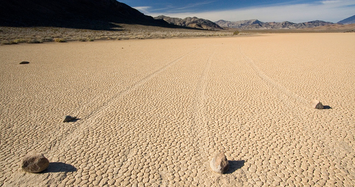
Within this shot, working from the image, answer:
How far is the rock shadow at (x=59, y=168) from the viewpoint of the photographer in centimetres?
288

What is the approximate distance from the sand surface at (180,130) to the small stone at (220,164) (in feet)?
0.26

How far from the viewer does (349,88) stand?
20.3 feet

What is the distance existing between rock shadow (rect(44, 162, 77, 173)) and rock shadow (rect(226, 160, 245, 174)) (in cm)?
205

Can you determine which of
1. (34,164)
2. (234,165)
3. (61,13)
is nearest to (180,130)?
(234,165)

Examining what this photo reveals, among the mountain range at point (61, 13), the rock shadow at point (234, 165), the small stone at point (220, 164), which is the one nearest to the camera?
Result: the small stone at point (220, 164)

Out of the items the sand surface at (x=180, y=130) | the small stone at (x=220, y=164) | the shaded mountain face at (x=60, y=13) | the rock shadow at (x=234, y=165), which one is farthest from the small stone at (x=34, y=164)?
the shaded mountain face at (x=60, y=13)

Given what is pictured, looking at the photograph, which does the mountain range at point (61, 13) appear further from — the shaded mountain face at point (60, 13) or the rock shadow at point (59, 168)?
the rock shadow at point (59, 168)

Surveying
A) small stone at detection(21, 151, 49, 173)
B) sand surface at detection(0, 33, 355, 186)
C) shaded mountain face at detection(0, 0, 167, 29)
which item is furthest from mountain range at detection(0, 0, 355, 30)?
small stone at detection(21, 151, 49, 173)

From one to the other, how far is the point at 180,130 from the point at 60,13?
67.8 m

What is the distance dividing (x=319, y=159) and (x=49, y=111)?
16.9 ft

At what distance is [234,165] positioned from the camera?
298 cm

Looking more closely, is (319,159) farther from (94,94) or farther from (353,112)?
(94,94)

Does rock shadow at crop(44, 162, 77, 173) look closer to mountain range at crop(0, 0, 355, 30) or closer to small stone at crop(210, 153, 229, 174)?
small stone at crop(210, 153, 229, 174)

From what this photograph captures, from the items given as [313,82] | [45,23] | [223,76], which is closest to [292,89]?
[313,82]
